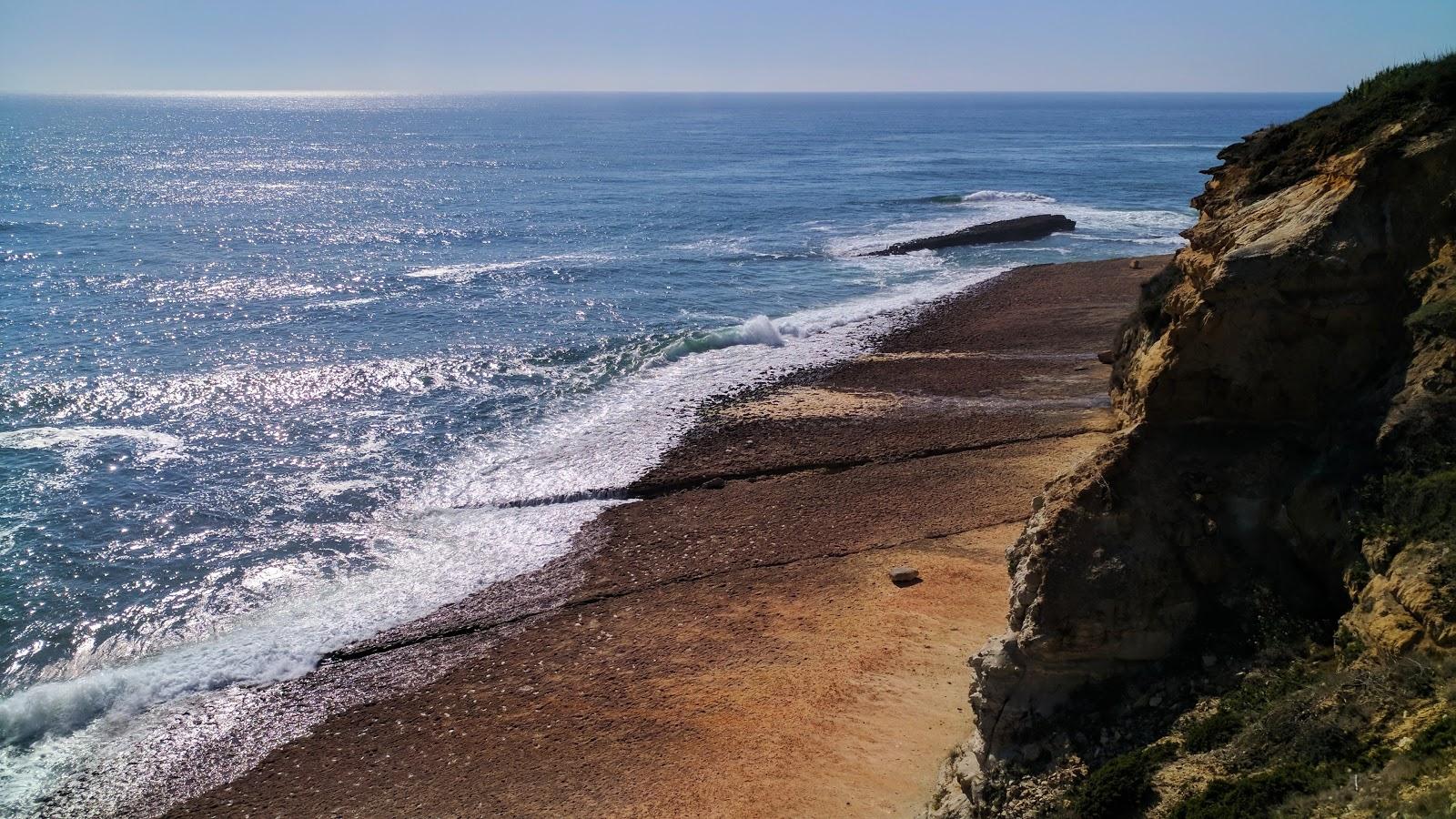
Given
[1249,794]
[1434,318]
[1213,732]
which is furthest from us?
[1434,318]

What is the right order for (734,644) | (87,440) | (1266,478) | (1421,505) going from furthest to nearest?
(87,440)
(734,644)
(1266,478)
(1421,505)

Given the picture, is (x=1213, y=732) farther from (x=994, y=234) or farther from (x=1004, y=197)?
(x=1004, y=197)

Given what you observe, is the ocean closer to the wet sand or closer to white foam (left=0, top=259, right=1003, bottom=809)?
white foam (left=0, top=259, right=1003, bottom=809)

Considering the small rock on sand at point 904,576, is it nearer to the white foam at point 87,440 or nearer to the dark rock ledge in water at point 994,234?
the white foam at point 87,440

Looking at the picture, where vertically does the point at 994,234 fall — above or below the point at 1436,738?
above

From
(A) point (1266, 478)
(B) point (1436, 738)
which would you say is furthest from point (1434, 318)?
(B) point (1436, 738)

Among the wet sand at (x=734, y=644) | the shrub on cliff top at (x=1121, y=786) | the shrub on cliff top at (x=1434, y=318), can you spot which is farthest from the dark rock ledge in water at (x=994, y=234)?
the shrub on cliff top at (x=1121, y=786)

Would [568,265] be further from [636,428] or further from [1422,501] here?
[1422,501]
